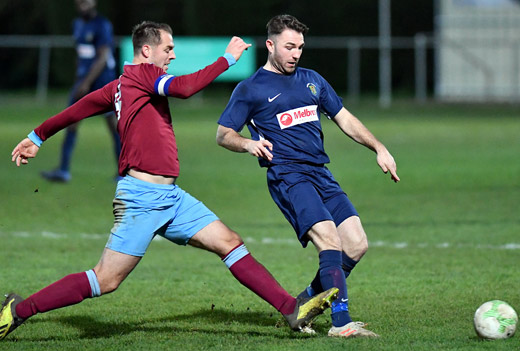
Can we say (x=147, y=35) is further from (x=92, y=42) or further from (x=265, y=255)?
(x=92, y=42)

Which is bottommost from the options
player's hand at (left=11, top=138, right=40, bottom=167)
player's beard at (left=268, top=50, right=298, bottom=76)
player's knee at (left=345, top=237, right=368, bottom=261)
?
player's knee at (left=345, top=237, right=368, bottom=261)

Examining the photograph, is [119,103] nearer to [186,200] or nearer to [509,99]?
[186,200]

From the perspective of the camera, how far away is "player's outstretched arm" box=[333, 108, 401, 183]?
6.53 m

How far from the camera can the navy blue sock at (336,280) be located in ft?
20.0

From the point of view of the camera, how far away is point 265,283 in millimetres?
6211

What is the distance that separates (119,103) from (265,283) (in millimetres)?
1451

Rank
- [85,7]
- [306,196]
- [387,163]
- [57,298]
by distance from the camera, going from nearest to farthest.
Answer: [57,298]
[306,196]
[387,163]
[85,7]

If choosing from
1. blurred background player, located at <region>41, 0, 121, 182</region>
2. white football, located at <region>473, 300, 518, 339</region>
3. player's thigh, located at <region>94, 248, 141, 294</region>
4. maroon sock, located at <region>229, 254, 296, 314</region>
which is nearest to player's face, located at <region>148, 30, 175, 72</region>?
player's thigh, located at <region>94, 248, 141, 294</region>

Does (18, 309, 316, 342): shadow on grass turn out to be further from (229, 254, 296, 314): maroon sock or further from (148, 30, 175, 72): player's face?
(148, 30, 175, 72): player's face

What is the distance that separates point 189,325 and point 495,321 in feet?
6.67

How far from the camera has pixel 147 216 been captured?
20.1 ft

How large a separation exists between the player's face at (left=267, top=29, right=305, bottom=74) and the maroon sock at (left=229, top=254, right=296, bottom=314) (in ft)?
4.25

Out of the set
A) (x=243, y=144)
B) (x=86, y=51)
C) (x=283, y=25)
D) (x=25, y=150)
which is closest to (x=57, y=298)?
(x=25, y=150)

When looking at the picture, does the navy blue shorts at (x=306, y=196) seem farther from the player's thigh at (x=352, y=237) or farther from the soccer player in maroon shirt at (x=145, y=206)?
the soccer player in maroon shirt at (x=145, y=206)
